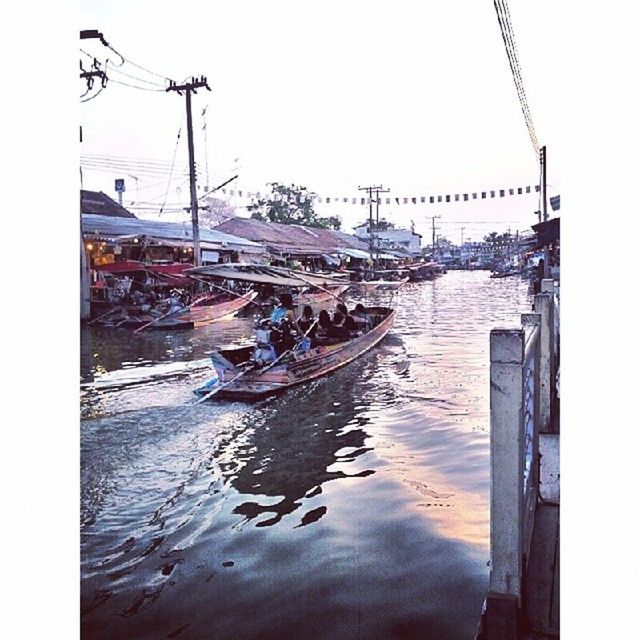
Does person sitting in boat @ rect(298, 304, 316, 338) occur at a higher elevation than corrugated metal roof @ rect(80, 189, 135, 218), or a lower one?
lower

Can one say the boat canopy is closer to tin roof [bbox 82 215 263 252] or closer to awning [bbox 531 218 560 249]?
tin roof [bbox 82 215 263 252]

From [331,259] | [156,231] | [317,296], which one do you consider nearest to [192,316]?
[156,231]

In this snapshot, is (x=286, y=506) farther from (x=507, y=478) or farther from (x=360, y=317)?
(x=360, y=317)

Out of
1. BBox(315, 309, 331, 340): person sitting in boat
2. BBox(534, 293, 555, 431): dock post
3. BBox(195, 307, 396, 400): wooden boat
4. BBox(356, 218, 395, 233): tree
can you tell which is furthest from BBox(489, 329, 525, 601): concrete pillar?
BBox(315, 309, 331, 340): person sitting in boat

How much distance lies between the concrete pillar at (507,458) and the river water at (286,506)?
0.48 meters

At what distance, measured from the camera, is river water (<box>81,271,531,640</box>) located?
1771 millimetres

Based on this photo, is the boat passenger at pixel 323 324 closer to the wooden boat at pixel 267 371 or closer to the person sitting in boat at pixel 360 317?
the wooden boat at pixel 267 371

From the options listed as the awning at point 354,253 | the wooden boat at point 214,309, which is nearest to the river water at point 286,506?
the awning at point 354,253

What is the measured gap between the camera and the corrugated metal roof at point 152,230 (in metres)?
5.79

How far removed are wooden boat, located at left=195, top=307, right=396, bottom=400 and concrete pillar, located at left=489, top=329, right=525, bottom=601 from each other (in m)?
2.92
